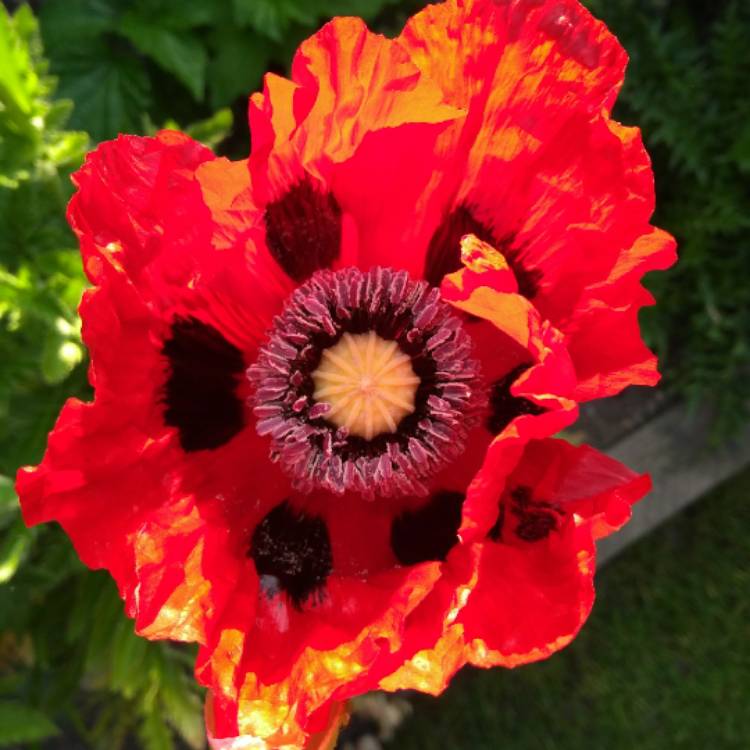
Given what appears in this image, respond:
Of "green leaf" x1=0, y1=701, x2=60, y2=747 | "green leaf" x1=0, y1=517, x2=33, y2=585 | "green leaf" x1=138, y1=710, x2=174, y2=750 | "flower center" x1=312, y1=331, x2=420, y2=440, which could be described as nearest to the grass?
"green leaf" x1=138, y1=710, x2=174, y2=750

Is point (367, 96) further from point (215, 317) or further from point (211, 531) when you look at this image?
point (211, 531)

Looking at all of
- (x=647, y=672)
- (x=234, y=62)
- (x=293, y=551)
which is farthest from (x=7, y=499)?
(x=647, y=672)

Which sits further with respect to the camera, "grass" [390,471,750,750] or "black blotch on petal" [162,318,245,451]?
"grass" [390,471,750,750]

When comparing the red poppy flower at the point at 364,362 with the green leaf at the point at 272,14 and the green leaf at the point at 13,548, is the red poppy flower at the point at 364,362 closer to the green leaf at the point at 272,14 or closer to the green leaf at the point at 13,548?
the green leaf at the point at 13,548

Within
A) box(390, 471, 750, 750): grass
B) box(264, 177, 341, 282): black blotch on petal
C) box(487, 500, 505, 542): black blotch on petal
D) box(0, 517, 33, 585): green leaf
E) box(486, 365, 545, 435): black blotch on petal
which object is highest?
box(264, 177, 341, 282): black blotch on petal

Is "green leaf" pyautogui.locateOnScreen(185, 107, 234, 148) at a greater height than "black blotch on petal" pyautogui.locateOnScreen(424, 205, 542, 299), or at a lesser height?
lesser

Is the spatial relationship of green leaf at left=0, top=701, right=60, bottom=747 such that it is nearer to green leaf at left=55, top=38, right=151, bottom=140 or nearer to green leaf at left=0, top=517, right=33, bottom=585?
green leaf at left=0, top=517, right=33, bottom=585

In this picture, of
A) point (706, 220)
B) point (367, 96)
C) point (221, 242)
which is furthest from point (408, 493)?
point (706, 220)
